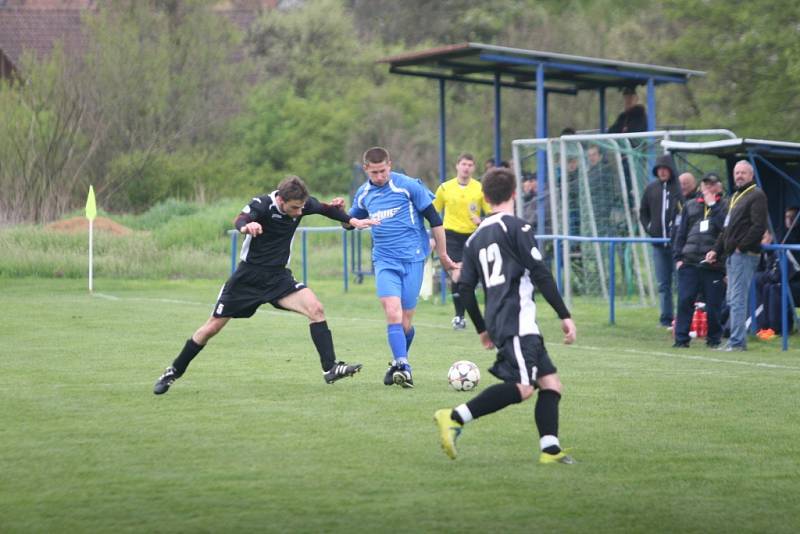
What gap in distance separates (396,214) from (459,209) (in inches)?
209

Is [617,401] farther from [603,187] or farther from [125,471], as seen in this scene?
[603,187]

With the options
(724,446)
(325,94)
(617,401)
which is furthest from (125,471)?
(325,94)

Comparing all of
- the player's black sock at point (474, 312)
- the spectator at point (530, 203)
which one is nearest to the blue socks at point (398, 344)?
the player's black sock at point (474, 312)

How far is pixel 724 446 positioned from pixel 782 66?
Result: 87.6 feet

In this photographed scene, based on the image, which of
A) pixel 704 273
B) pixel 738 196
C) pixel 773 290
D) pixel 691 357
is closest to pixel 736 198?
pixel 738 196

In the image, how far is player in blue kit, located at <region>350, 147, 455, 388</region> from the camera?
11.1m

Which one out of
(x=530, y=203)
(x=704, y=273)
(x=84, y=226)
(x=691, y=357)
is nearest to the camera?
(x=691, y=357)

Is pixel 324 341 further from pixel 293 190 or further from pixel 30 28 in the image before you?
pixel 30 28

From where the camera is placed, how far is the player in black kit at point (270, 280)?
404 inches

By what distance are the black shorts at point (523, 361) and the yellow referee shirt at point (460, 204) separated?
9.04 metres

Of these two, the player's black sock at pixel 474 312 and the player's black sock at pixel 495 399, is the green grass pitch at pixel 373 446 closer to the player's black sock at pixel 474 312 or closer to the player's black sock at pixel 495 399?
the player's black sock at pixel 495 399

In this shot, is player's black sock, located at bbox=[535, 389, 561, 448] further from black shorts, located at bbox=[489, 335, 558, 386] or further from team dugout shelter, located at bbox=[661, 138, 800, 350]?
team dugout shelter, located at bbox=[661, 138, 800, 350]

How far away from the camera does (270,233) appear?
1048 centimetres

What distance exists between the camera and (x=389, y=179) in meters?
11.3
